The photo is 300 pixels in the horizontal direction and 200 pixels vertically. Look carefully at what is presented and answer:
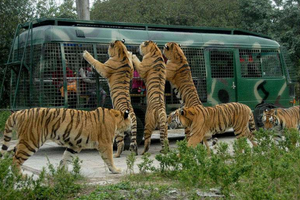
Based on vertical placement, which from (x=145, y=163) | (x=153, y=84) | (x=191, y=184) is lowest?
(x=191, y=184)

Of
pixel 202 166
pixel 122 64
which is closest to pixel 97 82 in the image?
pixel 122 64

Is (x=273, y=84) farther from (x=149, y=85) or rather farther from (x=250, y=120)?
(x=149, y=85)

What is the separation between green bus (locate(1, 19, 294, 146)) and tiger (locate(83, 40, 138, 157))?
0.30 metres

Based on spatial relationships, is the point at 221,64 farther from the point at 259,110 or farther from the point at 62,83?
the point at 62,83

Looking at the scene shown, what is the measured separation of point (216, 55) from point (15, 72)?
15.9ft

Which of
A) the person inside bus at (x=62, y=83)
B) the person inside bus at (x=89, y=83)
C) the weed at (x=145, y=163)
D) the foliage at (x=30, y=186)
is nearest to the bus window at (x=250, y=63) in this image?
the person inside bus at (x=89, y=83)

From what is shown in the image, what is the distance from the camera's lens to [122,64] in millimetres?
9438

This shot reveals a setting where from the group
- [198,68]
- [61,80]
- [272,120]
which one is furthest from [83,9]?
[272,120]

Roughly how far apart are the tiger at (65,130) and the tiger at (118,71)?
5.56ft

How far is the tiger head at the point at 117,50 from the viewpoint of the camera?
9414 millimetres

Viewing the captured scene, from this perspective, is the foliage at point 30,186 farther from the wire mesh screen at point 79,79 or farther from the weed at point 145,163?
the wire mesh screen at point 79,79

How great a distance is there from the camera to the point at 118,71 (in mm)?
9391

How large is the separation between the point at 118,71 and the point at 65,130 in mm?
2802

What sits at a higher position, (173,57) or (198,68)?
(173,57)
